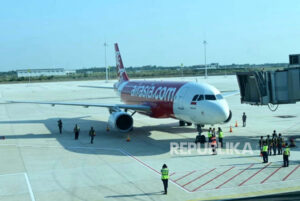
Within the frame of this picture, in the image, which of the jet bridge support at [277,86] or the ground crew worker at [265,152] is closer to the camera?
the ground crew worker at [265,152]

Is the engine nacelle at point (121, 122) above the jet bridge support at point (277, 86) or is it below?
below

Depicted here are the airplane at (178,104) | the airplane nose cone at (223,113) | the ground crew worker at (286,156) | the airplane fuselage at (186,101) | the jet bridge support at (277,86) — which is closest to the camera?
the ground crew worker at (286,156)

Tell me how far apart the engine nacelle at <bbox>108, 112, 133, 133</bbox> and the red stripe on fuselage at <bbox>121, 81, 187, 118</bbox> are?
3.03 metres

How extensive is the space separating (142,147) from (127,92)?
51.6 ft

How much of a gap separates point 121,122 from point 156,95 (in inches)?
169

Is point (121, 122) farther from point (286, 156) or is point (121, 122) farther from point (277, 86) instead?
point (286, 156)

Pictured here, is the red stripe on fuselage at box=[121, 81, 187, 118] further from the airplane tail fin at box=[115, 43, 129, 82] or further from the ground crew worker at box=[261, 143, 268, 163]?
the ground crew worker at box=[261, 143, 268, 163]

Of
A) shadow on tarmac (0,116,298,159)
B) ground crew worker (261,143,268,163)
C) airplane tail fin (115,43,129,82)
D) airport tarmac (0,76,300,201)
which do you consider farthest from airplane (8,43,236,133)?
airplane tail fin (115,43,129,82)

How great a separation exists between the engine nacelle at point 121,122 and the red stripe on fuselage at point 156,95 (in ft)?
9.93

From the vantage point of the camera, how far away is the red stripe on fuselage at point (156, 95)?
29578 mm

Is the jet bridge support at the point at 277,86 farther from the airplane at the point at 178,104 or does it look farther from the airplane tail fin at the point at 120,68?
the airplane tail fin at the point at 120,68

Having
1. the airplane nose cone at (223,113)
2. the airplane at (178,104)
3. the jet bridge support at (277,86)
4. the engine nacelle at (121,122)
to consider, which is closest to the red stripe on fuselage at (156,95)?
the airplane at (178,104)

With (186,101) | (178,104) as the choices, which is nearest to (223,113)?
(186,101)

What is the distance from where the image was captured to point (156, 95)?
3194 cm
